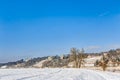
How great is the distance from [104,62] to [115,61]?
8221 cm

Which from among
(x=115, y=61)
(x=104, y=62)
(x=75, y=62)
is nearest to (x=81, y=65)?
(x=75, y=62)

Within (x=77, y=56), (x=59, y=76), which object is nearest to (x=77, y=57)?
(x=77, y=56)

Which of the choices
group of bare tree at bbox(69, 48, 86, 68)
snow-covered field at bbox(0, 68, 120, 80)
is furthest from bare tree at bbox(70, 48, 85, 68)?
snow-covered field at bbox(0, 68, 120, 80)

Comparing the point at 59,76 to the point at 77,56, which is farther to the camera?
the point at 77,56

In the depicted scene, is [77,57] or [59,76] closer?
[59,76]

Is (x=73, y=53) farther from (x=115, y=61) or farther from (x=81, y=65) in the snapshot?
(x=115, y=61)

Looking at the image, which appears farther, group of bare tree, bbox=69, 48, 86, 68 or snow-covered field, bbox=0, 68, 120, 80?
group of bare tree, bbox=69, 48, 86, 68

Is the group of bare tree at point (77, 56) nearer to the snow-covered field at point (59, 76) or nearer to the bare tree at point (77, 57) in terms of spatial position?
the bare tree at point (77, 57)

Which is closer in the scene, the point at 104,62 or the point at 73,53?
the point at 104,62

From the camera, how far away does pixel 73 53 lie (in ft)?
502

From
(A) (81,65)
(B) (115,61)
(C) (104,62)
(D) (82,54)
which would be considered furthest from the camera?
(B) (115,61)

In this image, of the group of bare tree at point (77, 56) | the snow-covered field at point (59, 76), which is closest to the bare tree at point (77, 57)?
the group of bare tree at point (77, 56)

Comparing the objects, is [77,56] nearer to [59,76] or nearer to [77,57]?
Answer: [77,57]

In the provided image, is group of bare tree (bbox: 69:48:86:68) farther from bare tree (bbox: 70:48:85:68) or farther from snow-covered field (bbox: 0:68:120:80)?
snow-covered field (bbox: 0:68:120:80)
